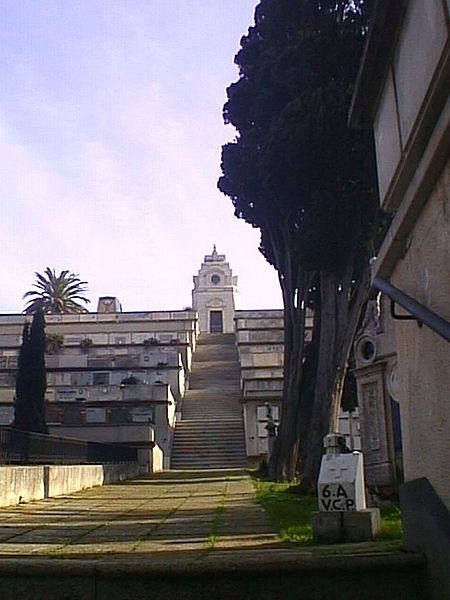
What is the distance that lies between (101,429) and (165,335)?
881 inches

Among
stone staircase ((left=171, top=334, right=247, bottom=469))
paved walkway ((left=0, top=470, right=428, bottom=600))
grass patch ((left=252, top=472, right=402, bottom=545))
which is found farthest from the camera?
stone staircase ((left=171, top=334, right=247, bottom=469))

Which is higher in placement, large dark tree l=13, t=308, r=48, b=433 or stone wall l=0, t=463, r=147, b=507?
large dark tree l=13, t=308, r=48, b=433

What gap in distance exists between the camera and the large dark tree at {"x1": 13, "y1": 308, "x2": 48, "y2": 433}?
→ 73.4ft

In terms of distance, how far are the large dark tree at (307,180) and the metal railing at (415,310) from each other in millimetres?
9448

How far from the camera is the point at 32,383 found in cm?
2388

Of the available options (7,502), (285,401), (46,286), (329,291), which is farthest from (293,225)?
(46,286)

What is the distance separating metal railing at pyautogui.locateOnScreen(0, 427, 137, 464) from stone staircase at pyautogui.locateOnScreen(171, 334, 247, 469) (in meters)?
7.42

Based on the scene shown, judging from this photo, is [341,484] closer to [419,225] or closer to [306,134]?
[419,225]

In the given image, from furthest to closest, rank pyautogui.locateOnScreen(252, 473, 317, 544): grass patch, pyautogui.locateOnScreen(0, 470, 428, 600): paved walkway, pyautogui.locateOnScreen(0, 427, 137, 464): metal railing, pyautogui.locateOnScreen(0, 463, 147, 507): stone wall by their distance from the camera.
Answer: pyautogui.locateOnScreen(0, 427, 137, 464): metal railing
pyautogui.locateOnScreen(0, 463, 147, 507): stone wall
pyautogui.locateOnScreen(252, 473, 317, 544): grass patch
pyautogui.locateOnScreen(0, 470, 428, 600): paved walkway

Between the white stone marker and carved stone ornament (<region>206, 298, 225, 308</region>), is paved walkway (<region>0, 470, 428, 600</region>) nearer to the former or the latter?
the white stone marker

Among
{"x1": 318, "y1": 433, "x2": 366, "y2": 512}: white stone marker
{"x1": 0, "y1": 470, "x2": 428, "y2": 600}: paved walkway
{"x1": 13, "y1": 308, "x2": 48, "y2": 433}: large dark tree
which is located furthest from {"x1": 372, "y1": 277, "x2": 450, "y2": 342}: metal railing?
{"x1": 13, "y1": 308, "x2": 48, "y2": 433}: large dark tree

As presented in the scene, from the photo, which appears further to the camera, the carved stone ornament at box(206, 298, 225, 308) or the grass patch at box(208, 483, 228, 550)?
the carved stone ornament at box(206, 298, 225, 308)

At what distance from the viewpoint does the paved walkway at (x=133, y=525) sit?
6.08m

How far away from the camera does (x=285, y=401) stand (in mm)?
18500
